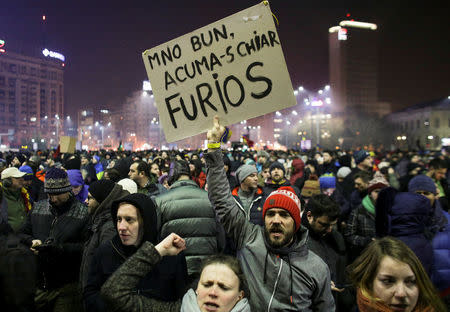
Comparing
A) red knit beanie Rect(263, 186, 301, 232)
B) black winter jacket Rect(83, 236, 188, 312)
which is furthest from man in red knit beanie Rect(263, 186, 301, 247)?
black winter jacket Rect(83, 236, 188, 312)

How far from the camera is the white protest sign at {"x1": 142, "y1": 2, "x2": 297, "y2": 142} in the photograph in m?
3.67

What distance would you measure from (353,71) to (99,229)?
16452cm

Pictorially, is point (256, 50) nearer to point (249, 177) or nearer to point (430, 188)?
point (249, 177)

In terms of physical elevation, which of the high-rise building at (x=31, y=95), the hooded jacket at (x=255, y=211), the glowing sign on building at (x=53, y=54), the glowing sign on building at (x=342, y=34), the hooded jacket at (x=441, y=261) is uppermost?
the glowing sign on building at (x=342, y=34)

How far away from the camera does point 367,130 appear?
80.8 m

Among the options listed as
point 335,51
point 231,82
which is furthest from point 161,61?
point 335,51

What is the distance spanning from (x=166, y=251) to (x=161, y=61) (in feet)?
6.62

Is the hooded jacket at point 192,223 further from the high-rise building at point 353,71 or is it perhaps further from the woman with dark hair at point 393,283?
the high-rise building at point 353,71

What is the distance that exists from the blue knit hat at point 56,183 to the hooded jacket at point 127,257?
1594mm

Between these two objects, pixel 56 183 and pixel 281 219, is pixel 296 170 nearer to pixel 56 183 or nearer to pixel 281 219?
pixel 56 183

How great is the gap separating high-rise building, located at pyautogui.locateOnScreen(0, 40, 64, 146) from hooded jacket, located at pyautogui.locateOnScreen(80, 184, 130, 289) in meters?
122

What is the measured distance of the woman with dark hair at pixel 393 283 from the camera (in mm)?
2531

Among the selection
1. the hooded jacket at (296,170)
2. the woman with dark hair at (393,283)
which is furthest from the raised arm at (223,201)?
the hooded jacket at (296,170)

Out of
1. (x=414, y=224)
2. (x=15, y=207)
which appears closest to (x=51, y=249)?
(x=15, y=207)
